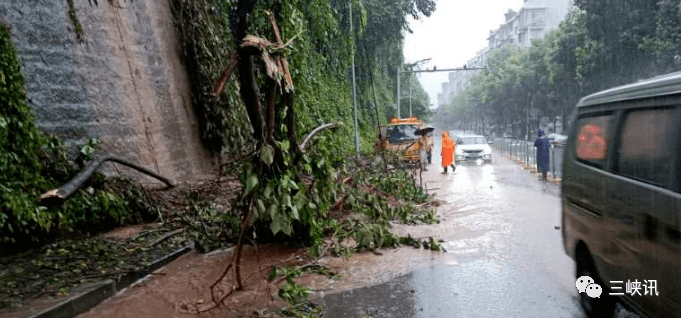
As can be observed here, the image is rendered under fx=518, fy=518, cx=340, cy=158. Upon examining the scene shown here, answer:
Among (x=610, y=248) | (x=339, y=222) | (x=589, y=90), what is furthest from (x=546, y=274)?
(x=589, y=90)

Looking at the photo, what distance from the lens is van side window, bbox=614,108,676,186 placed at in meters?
2.94

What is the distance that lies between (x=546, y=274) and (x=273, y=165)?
3.36m

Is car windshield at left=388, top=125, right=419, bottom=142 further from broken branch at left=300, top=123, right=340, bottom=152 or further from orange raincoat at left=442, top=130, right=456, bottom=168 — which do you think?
broken branch at left=300, top=123, right=340, bottom=152

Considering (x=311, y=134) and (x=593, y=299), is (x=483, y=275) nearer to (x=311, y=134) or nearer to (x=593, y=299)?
(x=593, y=299)

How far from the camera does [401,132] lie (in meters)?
24.0

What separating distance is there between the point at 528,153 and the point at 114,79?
55.6ft

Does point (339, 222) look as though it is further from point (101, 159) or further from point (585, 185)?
point (585, 185)

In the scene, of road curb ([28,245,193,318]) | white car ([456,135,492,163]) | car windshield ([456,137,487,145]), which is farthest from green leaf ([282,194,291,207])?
car windshield ([456,137,487,145])

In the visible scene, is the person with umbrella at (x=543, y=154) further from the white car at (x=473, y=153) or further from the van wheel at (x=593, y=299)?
the van wheel at (x=593, y=299)

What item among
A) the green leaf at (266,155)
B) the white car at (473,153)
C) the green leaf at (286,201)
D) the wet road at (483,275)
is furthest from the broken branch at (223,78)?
the white car at (473,153)

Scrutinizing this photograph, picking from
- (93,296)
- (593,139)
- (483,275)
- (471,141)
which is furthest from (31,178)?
(471,141)

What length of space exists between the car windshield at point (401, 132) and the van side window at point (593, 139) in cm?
1891

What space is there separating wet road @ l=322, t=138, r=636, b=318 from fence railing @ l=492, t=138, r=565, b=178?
1.19 meters

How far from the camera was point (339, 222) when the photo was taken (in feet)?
26.0
